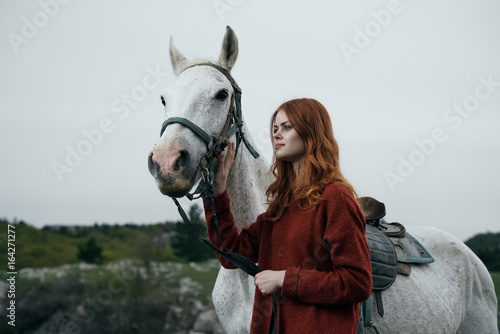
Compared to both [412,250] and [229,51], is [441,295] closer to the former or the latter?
[412,250]

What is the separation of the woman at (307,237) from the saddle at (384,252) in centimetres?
64

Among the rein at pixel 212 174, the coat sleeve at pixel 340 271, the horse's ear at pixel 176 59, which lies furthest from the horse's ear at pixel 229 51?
the coat sleeve at pixel 340 271

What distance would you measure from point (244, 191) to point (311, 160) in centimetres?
81

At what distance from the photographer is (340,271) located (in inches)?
54.9

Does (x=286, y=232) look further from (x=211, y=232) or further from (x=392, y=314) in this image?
(x=392, y=314)

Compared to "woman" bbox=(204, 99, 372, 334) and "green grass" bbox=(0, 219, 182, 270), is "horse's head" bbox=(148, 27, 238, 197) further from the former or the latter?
"green grass" bbox=(0, 219, 182, 270)

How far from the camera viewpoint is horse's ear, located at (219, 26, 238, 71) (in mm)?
2393

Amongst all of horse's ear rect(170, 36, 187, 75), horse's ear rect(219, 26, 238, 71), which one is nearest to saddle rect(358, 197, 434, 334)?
horse's ear rect(219, 26, 238, 71)

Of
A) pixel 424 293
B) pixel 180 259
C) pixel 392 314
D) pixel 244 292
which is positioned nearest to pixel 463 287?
pixel 424 293

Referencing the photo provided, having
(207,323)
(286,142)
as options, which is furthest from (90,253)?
(286,142)

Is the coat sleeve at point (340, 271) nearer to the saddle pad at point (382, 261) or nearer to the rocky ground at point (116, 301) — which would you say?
the saddle pad at point (382, 261)

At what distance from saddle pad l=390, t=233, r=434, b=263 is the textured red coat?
131 cm

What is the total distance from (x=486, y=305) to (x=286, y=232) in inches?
94.3

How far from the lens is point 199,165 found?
188 cm
